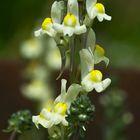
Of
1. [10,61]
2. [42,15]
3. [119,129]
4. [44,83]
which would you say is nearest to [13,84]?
[10,61]

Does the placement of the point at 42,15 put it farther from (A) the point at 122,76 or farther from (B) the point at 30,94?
(B) the point at 30,94

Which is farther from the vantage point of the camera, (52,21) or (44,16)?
(44,16)

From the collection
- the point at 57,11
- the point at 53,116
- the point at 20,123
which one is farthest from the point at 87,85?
the point at 20,123

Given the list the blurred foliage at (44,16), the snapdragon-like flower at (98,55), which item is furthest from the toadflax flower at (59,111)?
the blurred foliage at (44,16)

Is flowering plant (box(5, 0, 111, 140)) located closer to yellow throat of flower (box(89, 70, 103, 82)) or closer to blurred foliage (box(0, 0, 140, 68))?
yellow throat of flower (box(89, 70, 103, 82))

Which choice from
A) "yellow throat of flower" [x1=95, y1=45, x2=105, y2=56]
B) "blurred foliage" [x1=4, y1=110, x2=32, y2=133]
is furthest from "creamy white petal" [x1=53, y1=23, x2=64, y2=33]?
"blurred foliage" [x1=4, y1=110, x2=32, y2=133]

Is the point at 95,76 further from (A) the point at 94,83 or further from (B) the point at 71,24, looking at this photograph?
(B) the point at 71,24

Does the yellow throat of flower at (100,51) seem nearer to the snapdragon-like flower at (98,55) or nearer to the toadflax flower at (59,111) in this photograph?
the snapdragon-like flower at (98,55)
